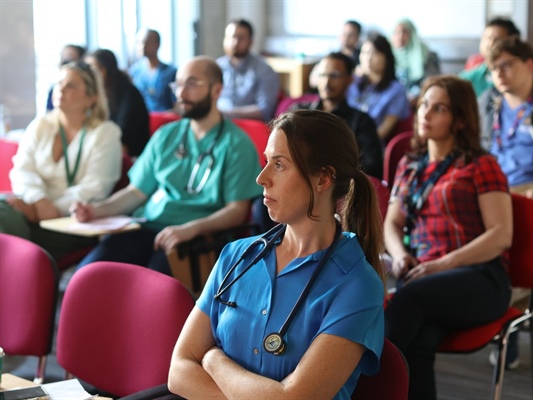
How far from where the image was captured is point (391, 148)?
15.2 ft

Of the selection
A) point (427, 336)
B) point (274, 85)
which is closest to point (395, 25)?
point (274, 85)

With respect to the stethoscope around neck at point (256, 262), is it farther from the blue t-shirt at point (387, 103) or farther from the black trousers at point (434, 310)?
the blue t-shirt at point (387, 103)

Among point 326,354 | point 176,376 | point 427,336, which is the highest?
point 326,354

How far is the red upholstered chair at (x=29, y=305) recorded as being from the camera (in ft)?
8.58

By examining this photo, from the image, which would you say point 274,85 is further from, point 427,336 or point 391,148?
point 427,336

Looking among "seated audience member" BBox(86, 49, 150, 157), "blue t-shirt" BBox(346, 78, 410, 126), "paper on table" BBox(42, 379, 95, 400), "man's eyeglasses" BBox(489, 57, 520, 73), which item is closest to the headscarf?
"blue t-shirt" BBox(346, 78, 410, 126)

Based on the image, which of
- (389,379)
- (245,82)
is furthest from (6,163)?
(389,379)

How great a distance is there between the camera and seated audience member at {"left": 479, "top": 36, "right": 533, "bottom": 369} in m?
4.16

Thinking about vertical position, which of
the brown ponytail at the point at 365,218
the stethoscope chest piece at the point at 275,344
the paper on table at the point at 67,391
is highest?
the brown ponytail at the point at 365,218

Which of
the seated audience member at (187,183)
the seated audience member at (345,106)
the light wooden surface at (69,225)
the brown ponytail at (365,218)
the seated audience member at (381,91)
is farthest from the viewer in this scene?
the seated audience member at (381,91)

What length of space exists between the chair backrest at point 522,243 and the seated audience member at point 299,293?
4.10 feet

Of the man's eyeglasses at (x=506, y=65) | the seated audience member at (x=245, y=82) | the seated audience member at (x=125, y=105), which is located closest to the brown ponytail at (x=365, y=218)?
the man's eyeglasses at (x=506, y=65)

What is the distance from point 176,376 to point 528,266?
1.62 metres

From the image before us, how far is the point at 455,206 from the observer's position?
309 centimetres
